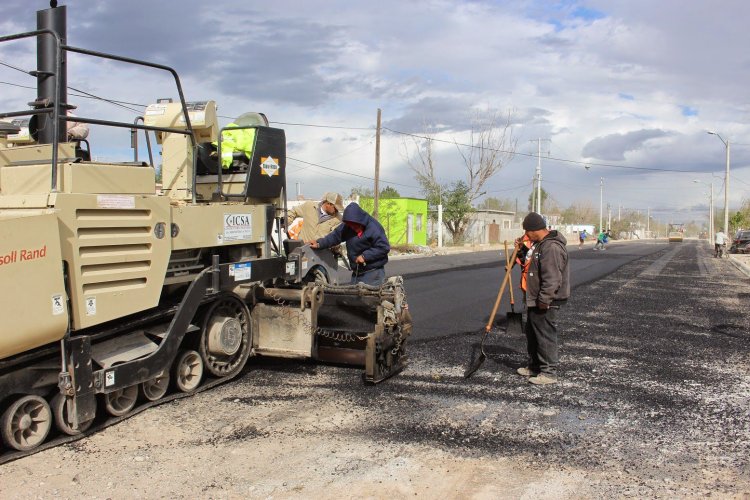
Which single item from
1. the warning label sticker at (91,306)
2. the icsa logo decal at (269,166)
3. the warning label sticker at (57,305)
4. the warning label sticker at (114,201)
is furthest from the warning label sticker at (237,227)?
the warning label sticker at (57,305)

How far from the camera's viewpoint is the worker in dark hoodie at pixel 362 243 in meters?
7.06

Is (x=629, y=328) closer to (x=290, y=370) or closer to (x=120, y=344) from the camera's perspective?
(x=290, y=370)

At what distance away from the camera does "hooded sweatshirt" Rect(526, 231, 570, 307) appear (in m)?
6.16

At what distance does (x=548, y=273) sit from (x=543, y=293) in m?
0.20

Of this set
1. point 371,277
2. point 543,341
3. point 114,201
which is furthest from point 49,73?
point 543,341

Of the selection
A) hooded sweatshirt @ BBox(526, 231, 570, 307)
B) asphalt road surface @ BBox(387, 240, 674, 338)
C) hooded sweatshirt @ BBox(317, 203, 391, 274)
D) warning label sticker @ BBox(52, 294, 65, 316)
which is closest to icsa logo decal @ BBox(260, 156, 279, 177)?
hooded sweatshirt @ BBox(317, 203, 391, 274)

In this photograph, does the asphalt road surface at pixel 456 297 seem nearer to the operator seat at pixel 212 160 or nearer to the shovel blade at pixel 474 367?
the shovel blade at pixel 474 367

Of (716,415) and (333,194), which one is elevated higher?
(333,194)

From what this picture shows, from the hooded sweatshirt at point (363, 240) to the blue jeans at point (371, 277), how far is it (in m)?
0.04

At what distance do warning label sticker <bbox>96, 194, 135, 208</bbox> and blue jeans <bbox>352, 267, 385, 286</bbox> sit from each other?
3.14 metres

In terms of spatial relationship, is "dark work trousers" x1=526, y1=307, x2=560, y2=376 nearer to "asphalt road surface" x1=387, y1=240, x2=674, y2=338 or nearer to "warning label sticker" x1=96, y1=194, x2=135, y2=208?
"asphalt road surface" x1=387, y1=240, x2=674, y2=338

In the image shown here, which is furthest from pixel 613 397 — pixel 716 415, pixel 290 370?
pixel 290 370

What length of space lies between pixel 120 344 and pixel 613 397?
4140 millimetres

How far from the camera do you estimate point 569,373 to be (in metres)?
6.64
